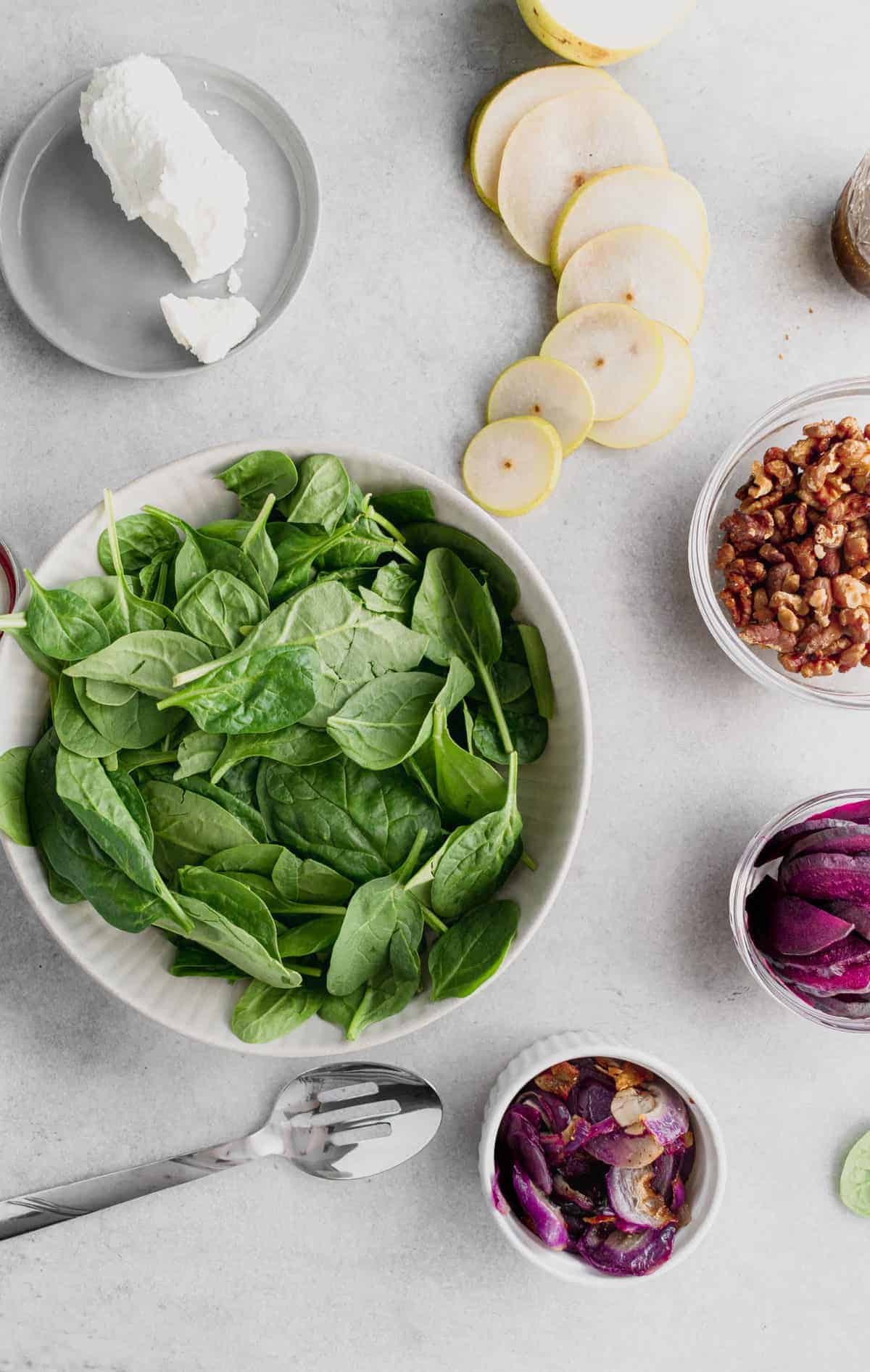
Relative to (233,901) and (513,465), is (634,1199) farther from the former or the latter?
(513,465)

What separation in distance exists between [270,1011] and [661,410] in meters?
0.79

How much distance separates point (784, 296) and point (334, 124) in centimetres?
58

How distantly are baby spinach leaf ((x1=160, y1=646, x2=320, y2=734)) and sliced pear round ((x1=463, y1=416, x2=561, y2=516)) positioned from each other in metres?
0.36

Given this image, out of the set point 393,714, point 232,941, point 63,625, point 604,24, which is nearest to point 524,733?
point 393,714

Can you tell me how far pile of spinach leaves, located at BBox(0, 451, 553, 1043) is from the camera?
963 millimetres

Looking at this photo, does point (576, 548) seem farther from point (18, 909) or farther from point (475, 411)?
point (18, 909)

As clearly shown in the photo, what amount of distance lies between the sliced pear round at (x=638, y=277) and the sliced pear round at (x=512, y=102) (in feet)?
0.50

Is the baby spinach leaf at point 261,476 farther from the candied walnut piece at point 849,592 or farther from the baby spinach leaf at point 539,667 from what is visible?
the candied walnut piece at point 849,592

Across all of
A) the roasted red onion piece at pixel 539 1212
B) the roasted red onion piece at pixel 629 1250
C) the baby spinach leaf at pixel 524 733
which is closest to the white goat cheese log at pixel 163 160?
the baby spinach leaf at pixel 524 733

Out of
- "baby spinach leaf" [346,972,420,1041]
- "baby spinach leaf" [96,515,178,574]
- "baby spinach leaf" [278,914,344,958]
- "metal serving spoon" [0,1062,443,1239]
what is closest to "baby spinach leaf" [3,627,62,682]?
"baby spinach leaf" [96,515,178,574]

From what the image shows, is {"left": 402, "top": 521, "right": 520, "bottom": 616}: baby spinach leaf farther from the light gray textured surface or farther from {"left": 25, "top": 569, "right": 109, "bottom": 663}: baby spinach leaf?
{"left": 25, "top": 569, "right": 109, "bottom": 663}: baby spinach leaf

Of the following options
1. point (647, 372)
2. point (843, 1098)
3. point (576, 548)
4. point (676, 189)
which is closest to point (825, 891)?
point (843, 1098)

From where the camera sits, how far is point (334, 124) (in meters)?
1.23

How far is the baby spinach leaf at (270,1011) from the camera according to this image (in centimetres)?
104
